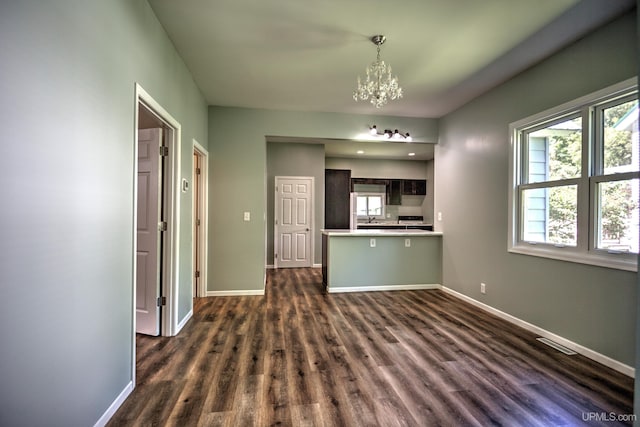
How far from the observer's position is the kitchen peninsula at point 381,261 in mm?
4484

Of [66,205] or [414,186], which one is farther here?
[414,186]

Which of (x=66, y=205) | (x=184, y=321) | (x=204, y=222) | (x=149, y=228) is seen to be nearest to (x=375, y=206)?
(x=204, y=222)

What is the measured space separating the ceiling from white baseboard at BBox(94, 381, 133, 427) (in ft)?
8.79

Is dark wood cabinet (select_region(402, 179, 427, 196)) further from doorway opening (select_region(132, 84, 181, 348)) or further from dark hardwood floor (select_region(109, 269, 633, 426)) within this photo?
doorway opening (select_region(132, 84, 181, 348))

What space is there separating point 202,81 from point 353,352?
3317 millimetres

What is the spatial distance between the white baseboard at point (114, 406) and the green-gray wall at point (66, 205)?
0.03 metres

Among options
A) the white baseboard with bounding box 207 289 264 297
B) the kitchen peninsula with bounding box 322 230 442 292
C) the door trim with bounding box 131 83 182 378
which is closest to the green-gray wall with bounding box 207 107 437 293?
the white baseboard with bounding box 207 289 264 297

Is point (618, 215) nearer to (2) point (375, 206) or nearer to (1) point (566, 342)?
(1) point (566, 342)

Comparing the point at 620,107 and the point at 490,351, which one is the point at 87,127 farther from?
the point at 620,107

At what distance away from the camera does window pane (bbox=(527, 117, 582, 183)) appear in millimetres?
2662

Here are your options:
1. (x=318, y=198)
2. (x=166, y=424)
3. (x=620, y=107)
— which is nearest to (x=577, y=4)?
(x=620, y=107)

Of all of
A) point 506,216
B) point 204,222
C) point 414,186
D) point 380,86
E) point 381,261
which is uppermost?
point 380,86

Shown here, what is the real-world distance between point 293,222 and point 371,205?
2.61 metres

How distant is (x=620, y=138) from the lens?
232 cm
